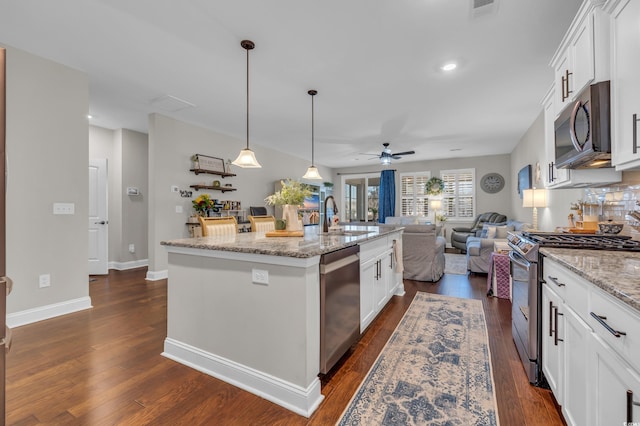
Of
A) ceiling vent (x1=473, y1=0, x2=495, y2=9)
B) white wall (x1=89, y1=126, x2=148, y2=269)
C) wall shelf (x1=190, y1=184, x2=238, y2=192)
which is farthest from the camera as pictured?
white wall (x1=89, y1=126, x2=148, y2=269)

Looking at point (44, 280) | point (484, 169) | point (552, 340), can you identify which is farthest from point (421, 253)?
point (484, 169)

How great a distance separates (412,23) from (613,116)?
155cm

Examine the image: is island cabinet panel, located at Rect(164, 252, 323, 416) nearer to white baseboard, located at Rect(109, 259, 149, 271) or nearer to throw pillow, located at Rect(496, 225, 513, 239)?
white baseboard, located at Rect(109, 259, 149, 271)

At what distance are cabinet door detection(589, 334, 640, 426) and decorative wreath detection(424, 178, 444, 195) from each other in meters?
7.78

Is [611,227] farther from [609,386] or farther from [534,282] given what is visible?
[609,386]

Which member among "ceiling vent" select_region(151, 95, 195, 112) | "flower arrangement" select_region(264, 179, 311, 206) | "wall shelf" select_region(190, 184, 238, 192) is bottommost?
"flower arrangement" select_region(264, 179, 311, 206)

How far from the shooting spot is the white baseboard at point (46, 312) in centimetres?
281

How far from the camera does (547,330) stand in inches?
68.5

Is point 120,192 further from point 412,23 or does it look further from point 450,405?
point 450,405

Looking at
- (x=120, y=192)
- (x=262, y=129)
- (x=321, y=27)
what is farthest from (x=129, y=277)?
(x=321, y=27)

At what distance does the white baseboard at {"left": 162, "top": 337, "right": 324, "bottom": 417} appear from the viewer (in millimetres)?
1675

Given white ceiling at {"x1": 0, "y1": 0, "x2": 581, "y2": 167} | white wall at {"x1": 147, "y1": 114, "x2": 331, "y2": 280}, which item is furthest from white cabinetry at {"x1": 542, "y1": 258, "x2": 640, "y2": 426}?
white wall at {"x1": 147, "y1": 114, "x2": 331, "y2": 280}

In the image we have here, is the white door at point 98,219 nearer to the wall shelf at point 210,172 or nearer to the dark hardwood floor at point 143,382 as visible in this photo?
the wall shelf at point 210,172

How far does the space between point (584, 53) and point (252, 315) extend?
104 inches
